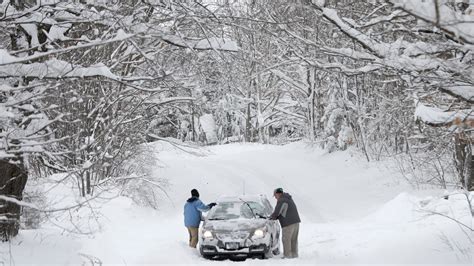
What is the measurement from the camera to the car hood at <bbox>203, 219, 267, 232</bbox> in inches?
555

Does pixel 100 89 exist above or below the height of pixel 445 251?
above

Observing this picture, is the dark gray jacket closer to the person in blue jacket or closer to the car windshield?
the car windshield

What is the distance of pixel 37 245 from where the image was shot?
1055cm

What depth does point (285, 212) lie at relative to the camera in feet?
46.4

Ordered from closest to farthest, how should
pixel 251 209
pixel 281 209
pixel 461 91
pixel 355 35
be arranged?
pixel 461 91, pixel 355 35, pixel 281 209, pixel 251 209

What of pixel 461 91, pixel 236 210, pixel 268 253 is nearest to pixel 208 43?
pixel 461 91

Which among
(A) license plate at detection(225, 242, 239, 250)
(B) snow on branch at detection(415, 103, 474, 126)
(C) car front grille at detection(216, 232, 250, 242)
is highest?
(B) snow on branch at detection(415, 103, 474, 126)

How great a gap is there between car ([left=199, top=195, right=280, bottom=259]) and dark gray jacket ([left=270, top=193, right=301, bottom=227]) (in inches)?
14.6

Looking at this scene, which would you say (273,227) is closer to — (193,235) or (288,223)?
(288,223)

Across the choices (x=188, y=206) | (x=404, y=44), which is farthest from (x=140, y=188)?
(x=404, y=44)

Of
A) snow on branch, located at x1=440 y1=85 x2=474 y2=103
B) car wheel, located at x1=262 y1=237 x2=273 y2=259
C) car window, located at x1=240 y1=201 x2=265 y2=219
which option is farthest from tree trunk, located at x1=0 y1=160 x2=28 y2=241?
snow on branch, located at x1=440 y1=85 x2=474 y2=103

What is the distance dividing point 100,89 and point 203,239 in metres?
7.50

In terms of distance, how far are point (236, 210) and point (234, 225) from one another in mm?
1004

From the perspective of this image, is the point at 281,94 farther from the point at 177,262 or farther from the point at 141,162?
the point at 177,262
